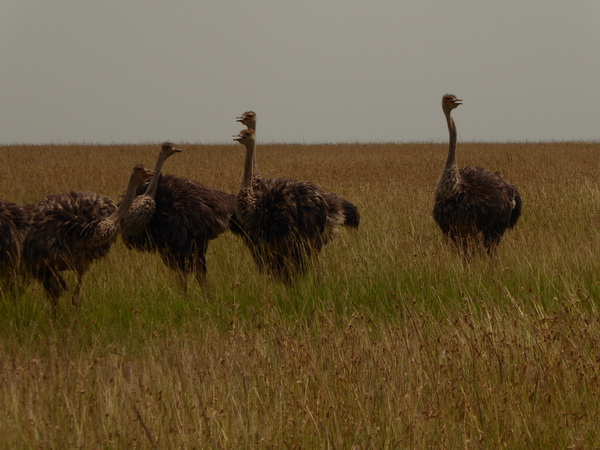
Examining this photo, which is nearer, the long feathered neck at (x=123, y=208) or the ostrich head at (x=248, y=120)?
the long feathered neck at (x=123, y=208)

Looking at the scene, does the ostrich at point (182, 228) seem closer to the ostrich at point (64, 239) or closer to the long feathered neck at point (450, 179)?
the ostrich at point (64, 239)

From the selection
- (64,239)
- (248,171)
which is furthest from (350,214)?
(64,239)

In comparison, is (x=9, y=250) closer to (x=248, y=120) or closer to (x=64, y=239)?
(x=64, y=239)

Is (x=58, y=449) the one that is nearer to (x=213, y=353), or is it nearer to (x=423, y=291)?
(x=213, y=353)

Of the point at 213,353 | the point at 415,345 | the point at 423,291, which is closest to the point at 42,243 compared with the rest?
the point at 213,353

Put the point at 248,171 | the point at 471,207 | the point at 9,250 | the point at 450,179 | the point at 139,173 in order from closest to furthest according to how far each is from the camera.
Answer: the point at 9,250 → the point at 139,173 → the point at 248,171 → the point at 471,207 → the point at 450,179

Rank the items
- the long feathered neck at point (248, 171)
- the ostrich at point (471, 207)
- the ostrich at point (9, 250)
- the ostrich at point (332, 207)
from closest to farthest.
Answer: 1. the ostrich at point (9, 250)
2. the long feathered neck at point (248, 171)
3. the ostrich at point (332, 207)
4. the ostrich at point (471, 207)

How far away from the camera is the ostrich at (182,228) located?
7176 mm

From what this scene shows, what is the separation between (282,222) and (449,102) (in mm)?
2902

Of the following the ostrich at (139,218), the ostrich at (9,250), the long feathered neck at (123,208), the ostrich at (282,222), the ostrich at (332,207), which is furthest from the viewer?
the ostrich at (332,207)

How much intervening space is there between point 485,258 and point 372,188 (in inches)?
287

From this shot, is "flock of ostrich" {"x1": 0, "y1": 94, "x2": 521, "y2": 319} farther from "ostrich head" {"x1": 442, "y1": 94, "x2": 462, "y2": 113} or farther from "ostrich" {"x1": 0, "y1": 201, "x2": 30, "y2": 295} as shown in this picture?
"ostrich head" {"x1": 442, "y1": 94, "x2": 462, "y2": 113}

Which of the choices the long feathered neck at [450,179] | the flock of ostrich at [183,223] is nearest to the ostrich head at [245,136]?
the flock of ostrich at [183,223]

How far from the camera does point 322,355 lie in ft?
14.2
